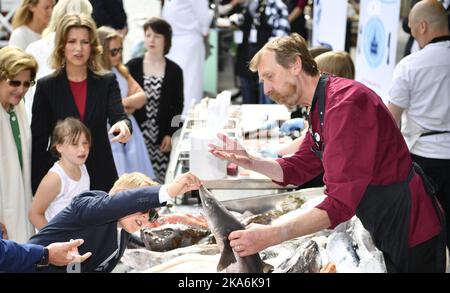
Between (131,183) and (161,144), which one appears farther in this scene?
(161,144)

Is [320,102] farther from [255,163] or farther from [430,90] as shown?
[430,90]

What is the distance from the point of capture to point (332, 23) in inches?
256

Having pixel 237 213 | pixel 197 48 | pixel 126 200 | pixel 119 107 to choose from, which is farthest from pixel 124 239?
pixel 197 48

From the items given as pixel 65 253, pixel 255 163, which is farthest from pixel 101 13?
pixel 65 253

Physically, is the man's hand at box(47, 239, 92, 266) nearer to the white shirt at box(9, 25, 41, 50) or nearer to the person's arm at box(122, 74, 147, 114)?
the person's arm at box(122, 74, 147, 114)

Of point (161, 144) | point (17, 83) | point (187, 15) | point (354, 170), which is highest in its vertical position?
point (187, 15)

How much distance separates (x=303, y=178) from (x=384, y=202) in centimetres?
49

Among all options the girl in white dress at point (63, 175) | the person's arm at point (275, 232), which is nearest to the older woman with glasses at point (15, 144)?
the girl in white dress at point (63, 175)

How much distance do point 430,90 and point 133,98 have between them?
208 cm

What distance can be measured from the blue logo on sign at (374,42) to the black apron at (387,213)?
7.96ft

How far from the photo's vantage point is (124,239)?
3.08m

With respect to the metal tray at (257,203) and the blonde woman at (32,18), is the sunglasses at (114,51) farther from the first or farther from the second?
the metal tray at (257,203)
